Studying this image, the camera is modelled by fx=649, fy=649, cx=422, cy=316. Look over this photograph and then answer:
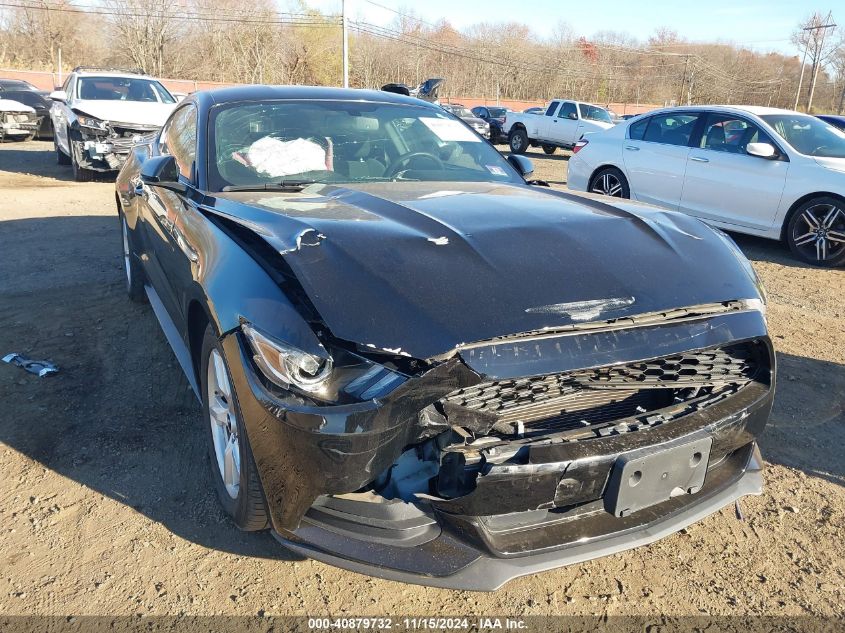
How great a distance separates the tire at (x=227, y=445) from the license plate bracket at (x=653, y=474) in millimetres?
1064

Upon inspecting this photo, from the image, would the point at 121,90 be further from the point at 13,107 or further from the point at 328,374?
the point at 328,374

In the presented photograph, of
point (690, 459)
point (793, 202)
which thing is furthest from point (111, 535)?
point (793, 202)

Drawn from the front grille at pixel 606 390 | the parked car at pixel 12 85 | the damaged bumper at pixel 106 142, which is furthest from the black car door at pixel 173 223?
the parked car at pixel 12 85

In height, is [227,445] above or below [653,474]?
below

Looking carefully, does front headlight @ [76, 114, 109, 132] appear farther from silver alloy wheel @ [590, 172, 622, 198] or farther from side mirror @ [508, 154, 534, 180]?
side mirror @ [508, 154, 534, 180]

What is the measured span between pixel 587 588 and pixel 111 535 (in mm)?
1759

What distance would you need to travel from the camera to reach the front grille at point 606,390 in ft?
6.23

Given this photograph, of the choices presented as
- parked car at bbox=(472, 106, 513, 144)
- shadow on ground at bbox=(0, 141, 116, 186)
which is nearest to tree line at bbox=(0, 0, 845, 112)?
parked car at bbox=(472, 106, 513, 144)

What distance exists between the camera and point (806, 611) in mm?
2168

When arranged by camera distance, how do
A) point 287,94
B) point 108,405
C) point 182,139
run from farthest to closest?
point 182,139, point 287,94, point 108,405

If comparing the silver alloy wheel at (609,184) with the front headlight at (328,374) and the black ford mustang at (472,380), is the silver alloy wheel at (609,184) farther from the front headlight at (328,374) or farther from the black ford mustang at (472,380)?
the front headlight at (328,374)

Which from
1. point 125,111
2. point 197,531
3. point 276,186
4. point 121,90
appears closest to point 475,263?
point 276,186

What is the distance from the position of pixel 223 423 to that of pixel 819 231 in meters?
6.43

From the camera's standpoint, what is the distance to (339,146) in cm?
330
